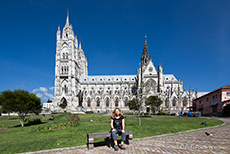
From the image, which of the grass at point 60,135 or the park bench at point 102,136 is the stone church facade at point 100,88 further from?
the park bench at point 102,136

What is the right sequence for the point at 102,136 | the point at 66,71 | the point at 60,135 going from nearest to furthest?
the point at 102,136 < the point at 60,135 < the point at 66,71

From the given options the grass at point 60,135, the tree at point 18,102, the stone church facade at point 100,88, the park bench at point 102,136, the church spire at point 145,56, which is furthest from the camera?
the church spire at point 145,56

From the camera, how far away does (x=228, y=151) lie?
5.91 metres

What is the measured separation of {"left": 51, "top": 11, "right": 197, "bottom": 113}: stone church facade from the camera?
57.8 meters

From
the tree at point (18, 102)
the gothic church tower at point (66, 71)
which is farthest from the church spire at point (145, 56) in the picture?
the tree at point (18, 102)

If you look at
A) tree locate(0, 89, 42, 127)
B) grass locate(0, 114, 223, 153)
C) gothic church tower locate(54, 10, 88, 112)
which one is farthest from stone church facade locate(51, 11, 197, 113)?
grass locate(0, 114, 223, 153)

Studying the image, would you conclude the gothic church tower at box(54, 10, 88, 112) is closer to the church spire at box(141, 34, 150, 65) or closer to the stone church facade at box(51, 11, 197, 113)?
the stone church facade at box(51, 11, 197, 113)

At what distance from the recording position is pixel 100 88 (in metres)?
74.1

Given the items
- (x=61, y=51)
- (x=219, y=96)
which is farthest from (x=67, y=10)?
(x=219, y=96)

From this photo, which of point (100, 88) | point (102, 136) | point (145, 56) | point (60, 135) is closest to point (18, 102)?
point (60, 135)

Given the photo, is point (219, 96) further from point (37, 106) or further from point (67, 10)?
point (67, 10)

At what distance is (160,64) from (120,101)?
23258 millimetres

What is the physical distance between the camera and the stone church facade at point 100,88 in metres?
57.8

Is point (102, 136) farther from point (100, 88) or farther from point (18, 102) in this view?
point (100, 88)
